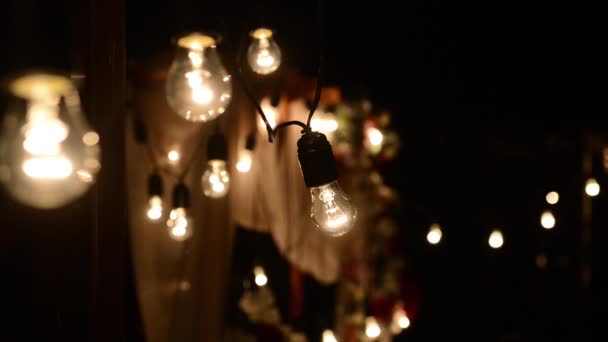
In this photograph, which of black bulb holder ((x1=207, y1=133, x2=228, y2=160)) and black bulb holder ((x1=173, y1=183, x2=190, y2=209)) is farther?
black bulb holder ((x1=173, y1=183, x2=190, y2=209))

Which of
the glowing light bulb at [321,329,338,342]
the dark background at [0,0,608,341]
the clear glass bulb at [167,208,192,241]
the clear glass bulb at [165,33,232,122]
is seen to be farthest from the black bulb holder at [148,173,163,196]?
the dark background at [0,0,608,341]

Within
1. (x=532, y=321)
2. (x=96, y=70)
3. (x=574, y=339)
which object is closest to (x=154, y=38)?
(x=96, y=70)

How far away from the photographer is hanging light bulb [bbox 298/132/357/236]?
1.41 metres

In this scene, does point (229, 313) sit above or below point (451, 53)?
below

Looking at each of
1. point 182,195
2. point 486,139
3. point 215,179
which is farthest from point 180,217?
point 486,139

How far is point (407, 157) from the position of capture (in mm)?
5035

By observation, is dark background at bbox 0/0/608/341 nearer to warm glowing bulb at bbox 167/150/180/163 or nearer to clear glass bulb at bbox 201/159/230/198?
warm glowing bulb at bbox 167/150/180/163

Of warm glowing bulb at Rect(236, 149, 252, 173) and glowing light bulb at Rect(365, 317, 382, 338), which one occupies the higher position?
warm glowing bulb at Rect(236, 149, 252, 173)

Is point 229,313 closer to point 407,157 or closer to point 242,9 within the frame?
point 242,9

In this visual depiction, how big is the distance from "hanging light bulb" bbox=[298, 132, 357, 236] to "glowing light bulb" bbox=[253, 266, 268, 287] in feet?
6.45

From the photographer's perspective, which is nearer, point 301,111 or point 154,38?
point 154,38

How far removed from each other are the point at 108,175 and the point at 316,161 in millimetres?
495

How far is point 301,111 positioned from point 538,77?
2663 mm

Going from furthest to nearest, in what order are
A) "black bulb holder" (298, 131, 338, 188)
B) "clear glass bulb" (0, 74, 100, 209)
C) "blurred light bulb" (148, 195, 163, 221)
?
"blurred light bulb" (148, 195, 163, 221) < "clear glass bulb" (0, 74, 100, 209) < "black bulb holder" (298, 131, 338, 188)
